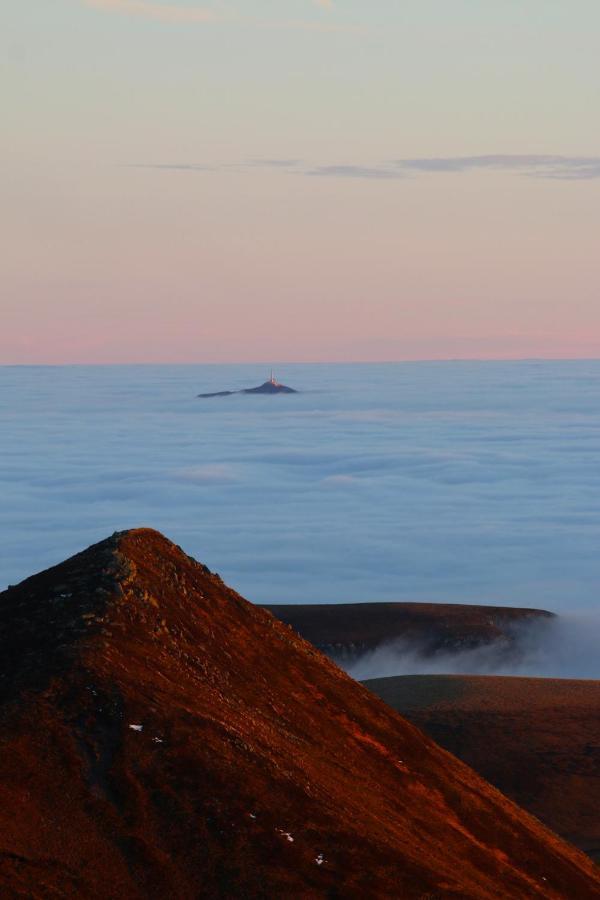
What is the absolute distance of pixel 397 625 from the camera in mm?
76250

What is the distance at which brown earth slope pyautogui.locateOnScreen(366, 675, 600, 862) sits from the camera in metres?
40.2

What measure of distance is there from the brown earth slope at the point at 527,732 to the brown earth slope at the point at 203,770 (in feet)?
37.9

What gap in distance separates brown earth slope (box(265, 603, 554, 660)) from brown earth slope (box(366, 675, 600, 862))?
16.2 m

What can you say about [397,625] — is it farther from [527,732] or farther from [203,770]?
[203,770]

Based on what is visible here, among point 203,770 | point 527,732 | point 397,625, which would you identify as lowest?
point 203,770

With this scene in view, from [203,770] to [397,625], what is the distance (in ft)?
190

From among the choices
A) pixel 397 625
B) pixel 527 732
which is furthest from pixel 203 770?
pixel 397 625

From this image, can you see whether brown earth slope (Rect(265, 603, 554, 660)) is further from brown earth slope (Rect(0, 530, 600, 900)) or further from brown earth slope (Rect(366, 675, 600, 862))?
brown earth slope (Rect(0, 530, 600, 900))

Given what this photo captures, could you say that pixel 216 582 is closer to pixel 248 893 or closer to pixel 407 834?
pixel 407 834

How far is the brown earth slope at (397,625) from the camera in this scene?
237ft

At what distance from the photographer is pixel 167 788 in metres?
18.3

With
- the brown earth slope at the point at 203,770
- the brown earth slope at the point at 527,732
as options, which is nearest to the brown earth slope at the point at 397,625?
the brown earth slope at the point at 527,732

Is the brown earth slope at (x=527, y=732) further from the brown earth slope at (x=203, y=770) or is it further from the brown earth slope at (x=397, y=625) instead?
the brown earth slope at (x=397, y=625)

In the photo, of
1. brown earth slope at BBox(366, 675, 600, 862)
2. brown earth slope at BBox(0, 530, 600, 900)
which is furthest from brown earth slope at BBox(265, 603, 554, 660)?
brown earth slope at BBox(0, 530, 600, 900)
